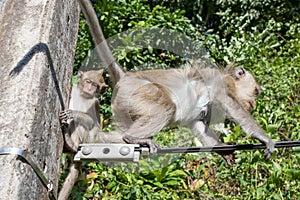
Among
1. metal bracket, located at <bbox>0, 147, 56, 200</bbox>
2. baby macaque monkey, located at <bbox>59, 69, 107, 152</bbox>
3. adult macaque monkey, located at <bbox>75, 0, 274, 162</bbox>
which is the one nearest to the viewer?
metal bracket, located at <bbox>0, 147, 56, 200</bbox>

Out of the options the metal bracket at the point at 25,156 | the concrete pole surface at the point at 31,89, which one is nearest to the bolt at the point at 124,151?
the concrete pole surface at the point at 31,89

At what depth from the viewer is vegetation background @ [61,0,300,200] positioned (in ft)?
17.0

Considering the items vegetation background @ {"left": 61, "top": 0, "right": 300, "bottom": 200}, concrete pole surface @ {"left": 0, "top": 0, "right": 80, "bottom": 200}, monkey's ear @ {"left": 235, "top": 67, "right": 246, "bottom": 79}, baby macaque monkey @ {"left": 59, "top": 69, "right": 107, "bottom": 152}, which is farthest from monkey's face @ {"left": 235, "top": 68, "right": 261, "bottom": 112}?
concrete pole surface @ {"left": 0, "top": 0, "right": 80, "bottom": 200}

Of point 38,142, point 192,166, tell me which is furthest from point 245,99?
point 38,142

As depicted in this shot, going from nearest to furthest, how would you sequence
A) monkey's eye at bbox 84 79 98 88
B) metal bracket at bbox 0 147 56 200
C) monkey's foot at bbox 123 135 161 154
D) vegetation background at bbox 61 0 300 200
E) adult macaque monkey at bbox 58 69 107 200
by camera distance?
metal bracket at bbox 0 147 56 200, monkey's foot at bbox 123 135 161 154, adult macaque monkey at bbox 58 69 107 200, monkey's eye at bbox 84 79 98 88, vegetation background at bbox 61 0 300 200

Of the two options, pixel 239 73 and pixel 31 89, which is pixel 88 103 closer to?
pixel 239 73

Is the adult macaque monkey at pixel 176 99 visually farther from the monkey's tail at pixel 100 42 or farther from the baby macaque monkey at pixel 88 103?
the baby macaque monkey at pixel 88 103

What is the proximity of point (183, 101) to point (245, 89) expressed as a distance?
69cm

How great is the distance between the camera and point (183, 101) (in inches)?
169

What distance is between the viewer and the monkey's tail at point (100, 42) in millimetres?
3203

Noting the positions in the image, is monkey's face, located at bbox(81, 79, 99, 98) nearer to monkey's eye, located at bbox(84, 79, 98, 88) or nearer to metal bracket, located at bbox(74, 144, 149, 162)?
monkey's eye, located at bbox(84, 79, 98, 88)

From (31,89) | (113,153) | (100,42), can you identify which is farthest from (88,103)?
(31,89)

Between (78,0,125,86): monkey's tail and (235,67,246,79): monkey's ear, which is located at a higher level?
(78,0,125,86): monkey's tail

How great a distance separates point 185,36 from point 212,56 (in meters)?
0.51
